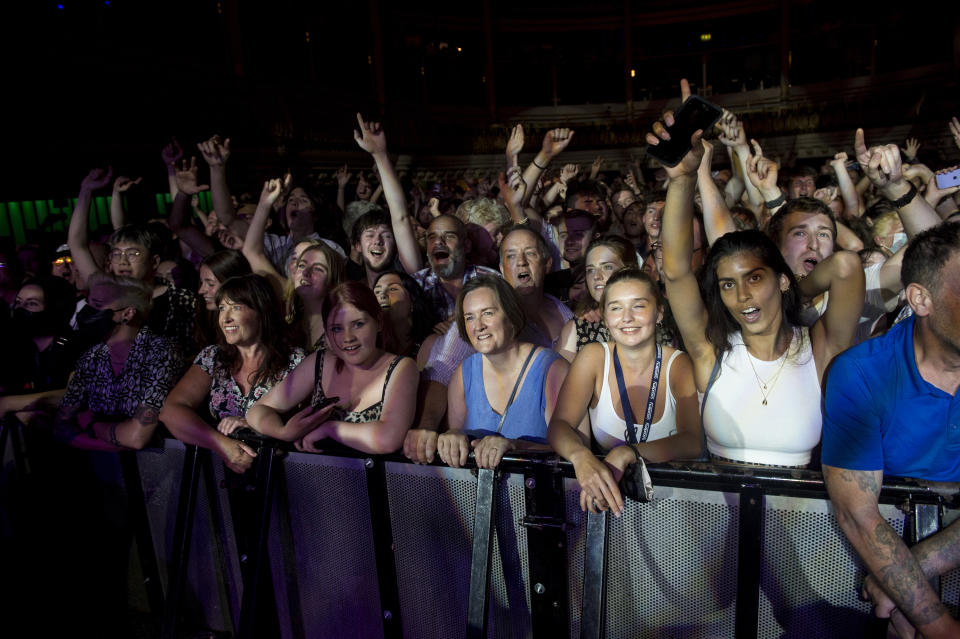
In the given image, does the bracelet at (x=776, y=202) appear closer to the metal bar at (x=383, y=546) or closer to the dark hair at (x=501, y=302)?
the dark hair at (x=501, y=302)

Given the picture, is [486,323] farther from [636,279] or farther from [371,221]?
[371,221]

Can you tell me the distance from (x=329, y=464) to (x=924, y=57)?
17.1 metres

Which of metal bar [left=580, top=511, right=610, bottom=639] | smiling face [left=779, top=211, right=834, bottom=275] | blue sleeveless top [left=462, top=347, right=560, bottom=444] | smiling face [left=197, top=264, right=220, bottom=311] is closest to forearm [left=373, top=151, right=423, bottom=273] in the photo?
smiling face [left=197, top=264, right=220, bottom=311]

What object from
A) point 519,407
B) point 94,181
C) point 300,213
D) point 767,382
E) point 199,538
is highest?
point 94,181

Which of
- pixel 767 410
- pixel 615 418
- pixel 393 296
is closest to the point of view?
pixel 767 410

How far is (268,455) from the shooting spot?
82.4 inches

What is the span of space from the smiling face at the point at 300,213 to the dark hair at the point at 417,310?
167 centimetres

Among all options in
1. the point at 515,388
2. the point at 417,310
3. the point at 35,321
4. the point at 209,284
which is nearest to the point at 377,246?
the point at 417,310

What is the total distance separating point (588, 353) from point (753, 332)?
21.2 inches

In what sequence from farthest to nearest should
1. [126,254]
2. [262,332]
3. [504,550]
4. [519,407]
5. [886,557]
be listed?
[126,254]
[262,332]
[519,407]
[504,550]
[886,557]

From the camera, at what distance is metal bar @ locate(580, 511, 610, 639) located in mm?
1574

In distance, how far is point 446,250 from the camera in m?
3.46

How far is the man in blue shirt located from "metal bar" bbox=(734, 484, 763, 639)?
0.18 m

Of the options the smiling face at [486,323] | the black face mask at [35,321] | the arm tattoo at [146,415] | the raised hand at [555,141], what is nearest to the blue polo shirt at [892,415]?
the smiling face at [486,323]
